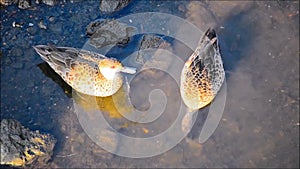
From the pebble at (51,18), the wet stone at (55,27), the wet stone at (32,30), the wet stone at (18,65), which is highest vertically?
the pebble at (51,18)

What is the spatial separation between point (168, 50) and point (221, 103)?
895mm

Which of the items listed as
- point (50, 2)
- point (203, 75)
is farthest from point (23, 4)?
point (203, 75)

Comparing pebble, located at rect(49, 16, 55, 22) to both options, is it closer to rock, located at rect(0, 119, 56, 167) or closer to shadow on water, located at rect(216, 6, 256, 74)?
rock, located at rect(0, 119, 56, 167)

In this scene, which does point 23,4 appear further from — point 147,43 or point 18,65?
point 147,43

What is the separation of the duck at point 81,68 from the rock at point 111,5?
80 cm

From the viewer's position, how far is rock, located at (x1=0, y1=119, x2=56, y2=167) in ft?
14.3

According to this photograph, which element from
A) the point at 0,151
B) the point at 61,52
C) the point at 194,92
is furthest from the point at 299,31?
the point at 0,151

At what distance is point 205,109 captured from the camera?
195 inches

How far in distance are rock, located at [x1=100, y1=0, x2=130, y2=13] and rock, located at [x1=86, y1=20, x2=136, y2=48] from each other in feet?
0.71

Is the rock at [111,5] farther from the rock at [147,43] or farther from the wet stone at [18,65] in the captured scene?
the wet stone at [18,65]

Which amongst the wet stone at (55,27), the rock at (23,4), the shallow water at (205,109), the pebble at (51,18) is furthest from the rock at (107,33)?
the rock at (23,4)

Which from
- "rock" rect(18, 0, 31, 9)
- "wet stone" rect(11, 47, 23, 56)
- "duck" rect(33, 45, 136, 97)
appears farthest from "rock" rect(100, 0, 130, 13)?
"wet stone" rect(11, 47, 23, 56)

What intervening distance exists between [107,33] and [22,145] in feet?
5.31

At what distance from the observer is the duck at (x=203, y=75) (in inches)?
182
